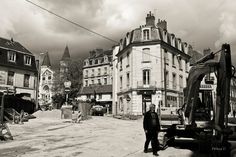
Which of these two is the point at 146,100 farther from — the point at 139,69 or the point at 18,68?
the point at 18,68

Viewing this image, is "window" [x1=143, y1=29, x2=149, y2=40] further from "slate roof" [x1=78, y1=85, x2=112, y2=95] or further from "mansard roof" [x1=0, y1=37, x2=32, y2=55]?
"slate roof" [x1=78, y1=85, x2=112, y2=95]

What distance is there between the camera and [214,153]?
231 inches

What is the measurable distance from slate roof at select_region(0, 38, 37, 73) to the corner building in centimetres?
1331

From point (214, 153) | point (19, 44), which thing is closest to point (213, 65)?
point (214, 153)

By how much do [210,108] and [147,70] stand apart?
24.7 m

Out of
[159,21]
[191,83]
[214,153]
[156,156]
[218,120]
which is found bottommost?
[156,156]

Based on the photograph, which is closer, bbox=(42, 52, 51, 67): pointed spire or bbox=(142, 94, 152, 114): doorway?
bbox=(142, 94, 152, 114): doorway

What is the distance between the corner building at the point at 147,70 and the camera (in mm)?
32438

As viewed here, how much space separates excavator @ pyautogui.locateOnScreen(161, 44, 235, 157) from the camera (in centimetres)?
582

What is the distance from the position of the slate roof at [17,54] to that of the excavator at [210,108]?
2843 centimetres

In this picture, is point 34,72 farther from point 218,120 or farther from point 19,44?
point 218,120

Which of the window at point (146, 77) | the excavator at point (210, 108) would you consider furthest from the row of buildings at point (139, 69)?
the excavator at point (210, 108)

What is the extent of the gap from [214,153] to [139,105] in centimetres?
2650

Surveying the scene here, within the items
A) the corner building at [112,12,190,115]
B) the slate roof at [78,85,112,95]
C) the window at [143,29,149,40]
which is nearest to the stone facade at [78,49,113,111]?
the slate roof at [78,85,112,95]
